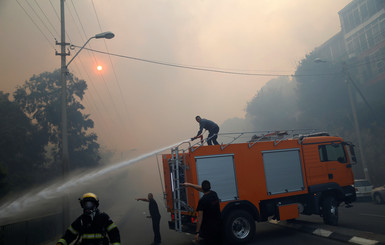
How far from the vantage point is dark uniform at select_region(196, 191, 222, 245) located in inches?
206

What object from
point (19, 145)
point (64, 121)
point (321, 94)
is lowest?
point (64, 121)

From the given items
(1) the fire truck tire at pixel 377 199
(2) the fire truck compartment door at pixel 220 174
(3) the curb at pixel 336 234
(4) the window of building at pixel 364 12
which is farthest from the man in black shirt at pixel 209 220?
(4) the window of building at pixel 364 12

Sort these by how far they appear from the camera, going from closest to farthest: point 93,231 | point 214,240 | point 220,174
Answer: point 93,231, point 214,240, point 220,174

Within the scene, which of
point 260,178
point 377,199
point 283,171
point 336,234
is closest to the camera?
point 336,234

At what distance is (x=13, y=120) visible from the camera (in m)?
24.9

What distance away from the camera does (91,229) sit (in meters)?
4.02

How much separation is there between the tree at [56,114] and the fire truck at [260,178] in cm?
2124

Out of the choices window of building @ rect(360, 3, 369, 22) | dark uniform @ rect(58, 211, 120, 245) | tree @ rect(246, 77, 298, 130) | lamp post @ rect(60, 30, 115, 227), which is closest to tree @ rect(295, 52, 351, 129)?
window of building @ rect(360, 3, 369, 22)

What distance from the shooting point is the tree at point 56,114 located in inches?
1099

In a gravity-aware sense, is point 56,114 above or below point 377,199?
above

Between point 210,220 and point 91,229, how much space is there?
2.11 meters

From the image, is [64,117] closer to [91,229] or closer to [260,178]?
[260,178]

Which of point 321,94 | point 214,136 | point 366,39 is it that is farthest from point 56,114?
point 366,39

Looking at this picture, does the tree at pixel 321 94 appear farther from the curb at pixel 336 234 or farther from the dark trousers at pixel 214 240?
the dark trousers at pixel 214 240
